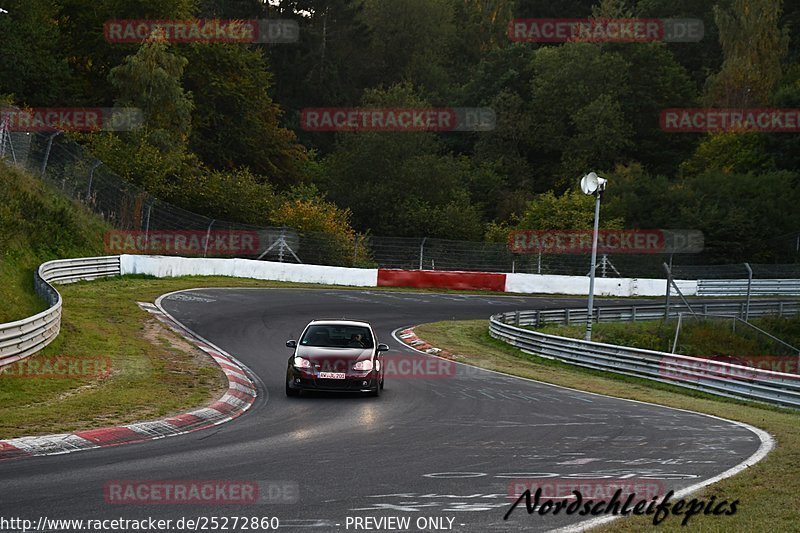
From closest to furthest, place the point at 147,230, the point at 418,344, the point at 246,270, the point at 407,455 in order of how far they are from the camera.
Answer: the point at 407,455, the point at 418,344, the point at 147,230, the point at 246,270

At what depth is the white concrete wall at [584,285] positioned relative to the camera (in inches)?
1880

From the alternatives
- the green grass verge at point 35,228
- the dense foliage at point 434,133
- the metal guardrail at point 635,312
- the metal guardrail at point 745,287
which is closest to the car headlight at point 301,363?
the green grass verge at point 35,228

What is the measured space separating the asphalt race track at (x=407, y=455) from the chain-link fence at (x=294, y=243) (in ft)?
65.8

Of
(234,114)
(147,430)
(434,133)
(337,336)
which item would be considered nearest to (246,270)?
(337,336)

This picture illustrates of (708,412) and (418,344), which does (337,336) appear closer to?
(708,412)

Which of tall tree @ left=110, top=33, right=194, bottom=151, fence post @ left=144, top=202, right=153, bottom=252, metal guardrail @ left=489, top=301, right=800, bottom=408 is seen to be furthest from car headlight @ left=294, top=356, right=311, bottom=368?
tall tree @ left=110, top=33, right=194, bottom=151

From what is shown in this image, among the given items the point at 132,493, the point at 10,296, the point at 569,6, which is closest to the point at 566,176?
the point at 569,6

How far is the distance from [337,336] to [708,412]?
7.05 meters

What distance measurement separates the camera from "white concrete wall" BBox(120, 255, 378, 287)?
38.2 m

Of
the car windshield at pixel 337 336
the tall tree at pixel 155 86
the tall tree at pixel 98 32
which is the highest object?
the tall tree at pixel 98 32

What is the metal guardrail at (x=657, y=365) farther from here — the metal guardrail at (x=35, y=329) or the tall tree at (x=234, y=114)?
the tall tree at (x=234, y=114)

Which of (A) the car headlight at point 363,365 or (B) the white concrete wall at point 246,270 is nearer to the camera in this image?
(A) the car headlight at point 363,365

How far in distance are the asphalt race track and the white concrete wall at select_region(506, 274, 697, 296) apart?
25716 mm

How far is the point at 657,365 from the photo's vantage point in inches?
997
